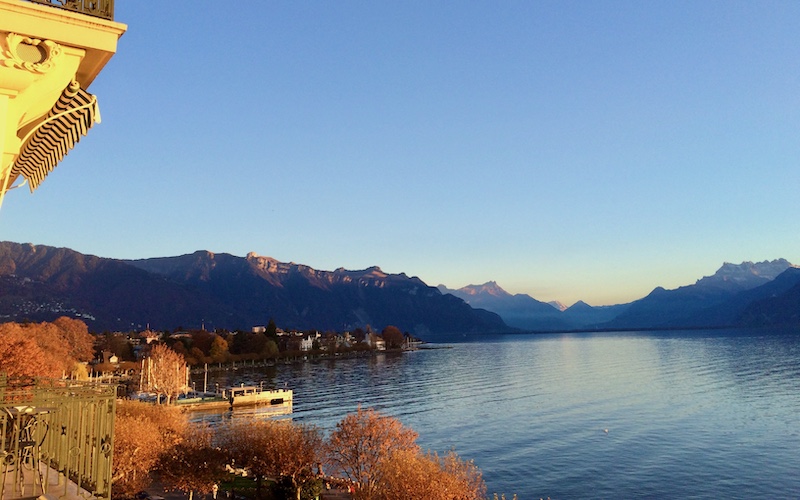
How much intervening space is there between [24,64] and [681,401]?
386 feet

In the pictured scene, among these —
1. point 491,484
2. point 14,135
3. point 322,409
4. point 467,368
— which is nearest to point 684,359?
point 467,368

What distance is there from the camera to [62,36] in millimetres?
10148

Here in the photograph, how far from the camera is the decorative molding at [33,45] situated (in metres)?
9.67

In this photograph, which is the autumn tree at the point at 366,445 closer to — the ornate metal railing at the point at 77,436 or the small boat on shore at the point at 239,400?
the ornate metal railing at the point at 77,436

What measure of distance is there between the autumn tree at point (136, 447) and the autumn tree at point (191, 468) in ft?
3.47

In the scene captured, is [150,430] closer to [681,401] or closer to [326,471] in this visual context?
[326,471]

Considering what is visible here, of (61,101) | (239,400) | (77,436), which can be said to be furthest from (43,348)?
(61,101)

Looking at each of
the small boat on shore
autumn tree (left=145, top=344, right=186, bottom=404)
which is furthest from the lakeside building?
the small boat on shore

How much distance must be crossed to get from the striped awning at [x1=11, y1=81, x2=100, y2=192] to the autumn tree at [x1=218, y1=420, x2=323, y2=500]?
35.8m

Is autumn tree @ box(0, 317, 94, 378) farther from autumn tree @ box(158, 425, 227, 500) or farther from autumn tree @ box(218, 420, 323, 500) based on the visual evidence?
autumn tree @ box(218, 420, 323, 500)

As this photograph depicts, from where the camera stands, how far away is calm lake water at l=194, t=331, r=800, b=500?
55.8m

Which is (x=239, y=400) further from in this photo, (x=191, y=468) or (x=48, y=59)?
(x=48, y=59)

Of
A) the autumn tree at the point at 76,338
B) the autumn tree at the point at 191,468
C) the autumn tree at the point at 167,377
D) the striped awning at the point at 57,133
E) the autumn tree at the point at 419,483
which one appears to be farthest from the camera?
the autumn tree at the point at 76,338

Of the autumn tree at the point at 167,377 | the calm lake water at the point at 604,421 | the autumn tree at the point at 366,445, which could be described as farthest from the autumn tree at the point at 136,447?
the autumn tree at the point at 167,377
